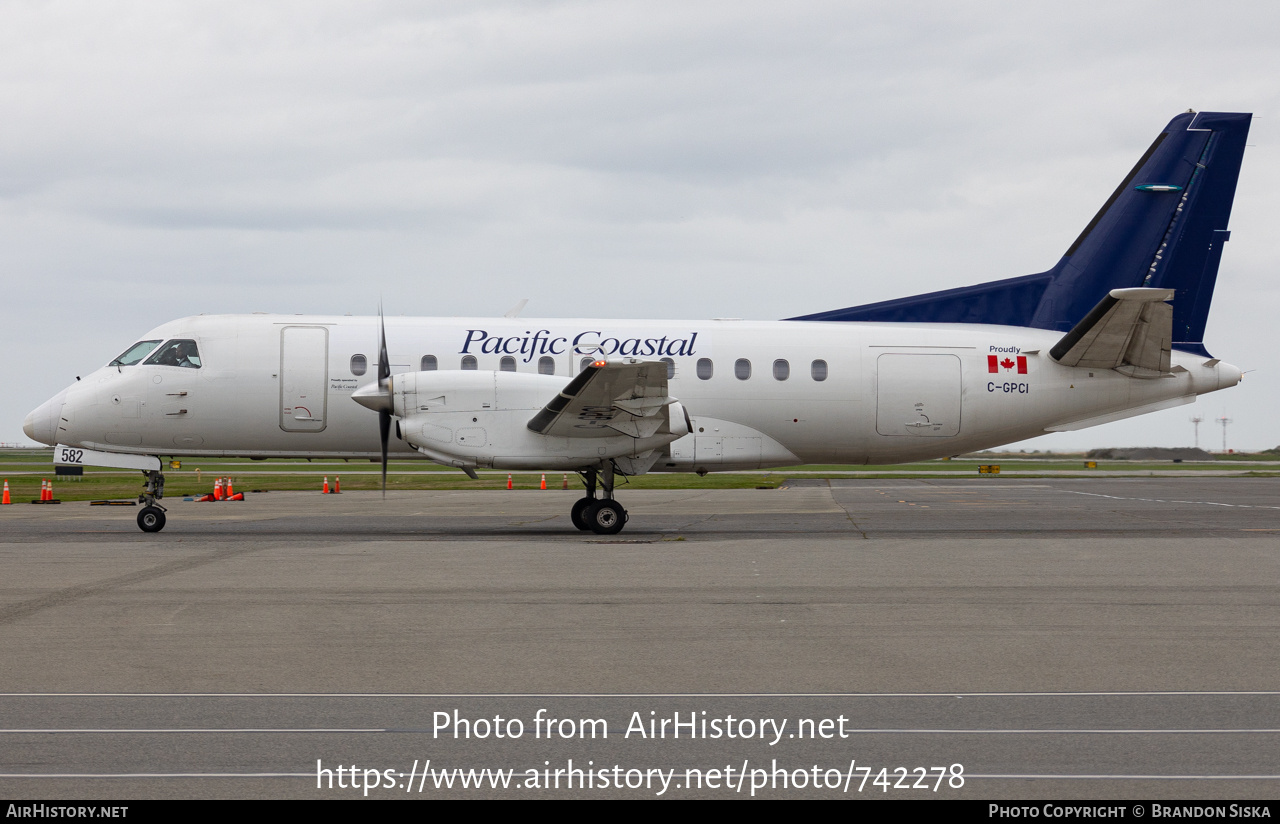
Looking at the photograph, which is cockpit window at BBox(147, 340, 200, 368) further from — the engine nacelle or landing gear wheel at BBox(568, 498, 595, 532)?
landing gear wheel at BBox(568, 498, 595, 532)

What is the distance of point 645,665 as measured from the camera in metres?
7.66

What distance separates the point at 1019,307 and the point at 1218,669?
599 inches

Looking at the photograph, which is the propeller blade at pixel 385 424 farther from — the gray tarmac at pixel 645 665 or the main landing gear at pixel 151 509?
the main landing gear at pixel 151 509

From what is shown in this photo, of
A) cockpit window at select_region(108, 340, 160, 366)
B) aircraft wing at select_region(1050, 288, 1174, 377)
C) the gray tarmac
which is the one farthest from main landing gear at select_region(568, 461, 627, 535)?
aircraft wing at select_region(1050, 288, 1174, 377)

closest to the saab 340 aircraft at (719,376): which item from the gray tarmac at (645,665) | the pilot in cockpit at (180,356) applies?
the pilot in cockpit at (180,356)

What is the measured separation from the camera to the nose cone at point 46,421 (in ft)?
63.4

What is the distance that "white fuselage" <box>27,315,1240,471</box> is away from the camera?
63.5 feet

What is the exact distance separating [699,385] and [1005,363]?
621cm

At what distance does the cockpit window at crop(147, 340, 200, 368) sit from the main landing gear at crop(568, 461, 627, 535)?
7.66 metres

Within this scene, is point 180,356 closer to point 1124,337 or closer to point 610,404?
point 610,404

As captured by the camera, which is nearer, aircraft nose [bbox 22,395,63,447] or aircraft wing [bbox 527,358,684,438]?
aircraft wing [bbox 527,358,684,438]

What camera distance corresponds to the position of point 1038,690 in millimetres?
6855

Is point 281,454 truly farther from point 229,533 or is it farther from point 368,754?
point 368,754

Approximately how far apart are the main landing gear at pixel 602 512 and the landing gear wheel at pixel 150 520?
294 inches
